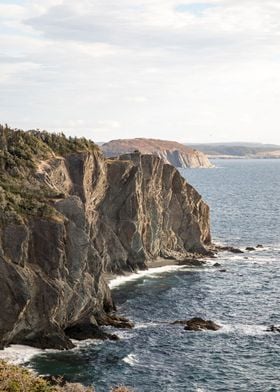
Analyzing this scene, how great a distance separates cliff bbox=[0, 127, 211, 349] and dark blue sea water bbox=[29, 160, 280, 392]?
4685 mm

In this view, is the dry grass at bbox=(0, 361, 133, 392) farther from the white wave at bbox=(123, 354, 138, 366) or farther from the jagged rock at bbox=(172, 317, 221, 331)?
the jagged rock at bbox=(172, 317, 221, 331)

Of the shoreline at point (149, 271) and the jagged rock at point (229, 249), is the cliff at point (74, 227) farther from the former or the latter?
the jagged rock at point (229, 249)

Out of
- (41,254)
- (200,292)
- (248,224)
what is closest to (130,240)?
(200,292)

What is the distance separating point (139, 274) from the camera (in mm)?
Result: 103062

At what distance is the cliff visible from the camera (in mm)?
65188

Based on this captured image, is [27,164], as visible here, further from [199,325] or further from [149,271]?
[199,325]

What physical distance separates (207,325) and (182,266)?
37.2 meters

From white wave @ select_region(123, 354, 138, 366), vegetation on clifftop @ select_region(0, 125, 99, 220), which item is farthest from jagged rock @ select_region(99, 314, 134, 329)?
vegetation on clifftop @ select_region(0, 125, 99, 220)

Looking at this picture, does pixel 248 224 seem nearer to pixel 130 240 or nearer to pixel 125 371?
pixel 130 240

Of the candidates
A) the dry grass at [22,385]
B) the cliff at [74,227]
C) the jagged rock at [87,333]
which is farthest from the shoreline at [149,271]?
the dry grass at [22,385]

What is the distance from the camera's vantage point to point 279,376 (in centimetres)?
5916

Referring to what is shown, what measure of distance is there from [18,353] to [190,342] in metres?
19.0

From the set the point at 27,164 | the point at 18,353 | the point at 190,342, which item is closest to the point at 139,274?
the point at 27,164

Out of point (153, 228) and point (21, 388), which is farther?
point (153, 228)
